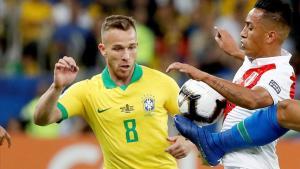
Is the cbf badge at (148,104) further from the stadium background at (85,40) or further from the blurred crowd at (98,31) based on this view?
the blurred crowd at (98,31)

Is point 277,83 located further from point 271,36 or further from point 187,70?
point 187,70

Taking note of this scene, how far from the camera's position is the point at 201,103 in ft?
22.6

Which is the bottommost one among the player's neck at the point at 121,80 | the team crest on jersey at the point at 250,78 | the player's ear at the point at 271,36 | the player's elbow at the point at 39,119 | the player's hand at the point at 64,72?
the player's elbow at the point at 39,119

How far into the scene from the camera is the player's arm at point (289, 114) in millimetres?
6434

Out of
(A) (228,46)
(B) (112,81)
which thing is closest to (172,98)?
(B) (112,81)

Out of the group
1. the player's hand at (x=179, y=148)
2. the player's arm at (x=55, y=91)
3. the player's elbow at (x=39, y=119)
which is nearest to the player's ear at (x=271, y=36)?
the player's hand at (x=179, y=148)

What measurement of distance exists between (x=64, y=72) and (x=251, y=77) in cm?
143

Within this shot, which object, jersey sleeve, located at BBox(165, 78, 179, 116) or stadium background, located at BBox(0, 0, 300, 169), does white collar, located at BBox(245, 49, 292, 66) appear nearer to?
jersey sleeve, located at BBox(165, 78, 179, 116)

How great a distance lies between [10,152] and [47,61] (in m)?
2.55

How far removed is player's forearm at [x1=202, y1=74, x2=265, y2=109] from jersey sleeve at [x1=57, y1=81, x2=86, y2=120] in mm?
1496

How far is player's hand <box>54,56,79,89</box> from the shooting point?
23.2ft

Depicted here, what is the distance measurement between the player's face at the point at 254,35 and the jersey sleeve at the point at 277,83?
0.79 feet

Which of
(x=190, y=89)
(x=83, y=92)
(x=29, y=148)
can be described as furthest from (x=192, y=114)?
(x=29, y=148)

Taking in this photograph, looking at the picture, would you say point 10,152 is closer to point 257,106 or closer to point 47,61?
point 47,61
